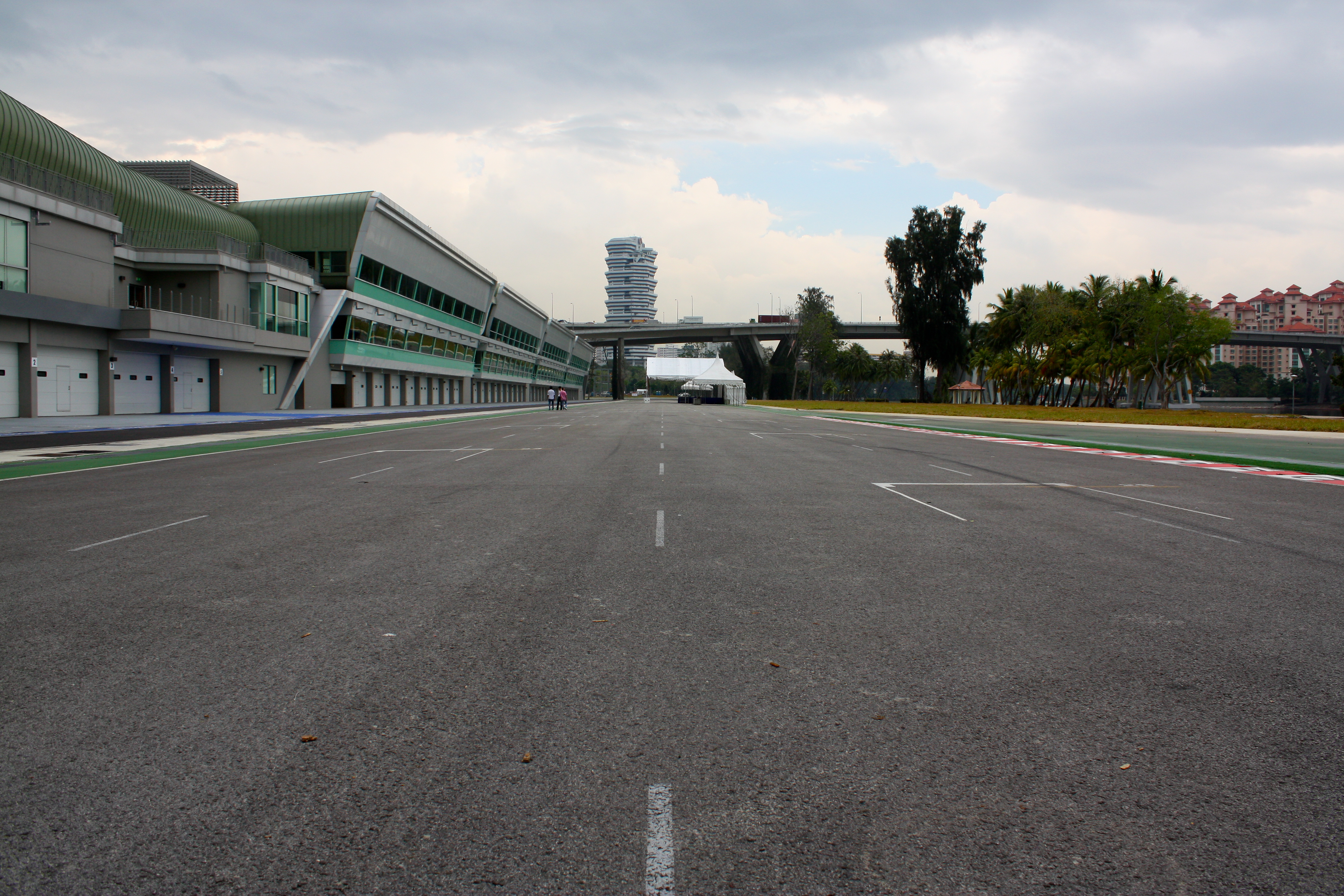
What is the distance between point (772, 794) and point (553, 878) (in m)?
1.00

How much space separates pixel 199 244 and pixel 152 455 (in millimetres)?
28269

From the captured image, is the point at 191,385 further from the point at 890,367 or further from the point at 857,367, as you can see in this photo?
the point at 890,367

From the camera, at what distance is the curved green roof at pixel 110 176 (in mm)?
34406

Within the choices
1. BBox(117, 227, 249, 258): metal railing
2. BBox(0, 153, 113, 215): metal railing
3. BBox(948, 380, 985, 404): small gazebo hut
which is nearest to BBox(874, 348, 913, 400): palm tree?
BBox(948, 380, 985, 404): small gazebo hut

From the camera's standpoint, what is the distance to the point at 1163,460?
1928 cm

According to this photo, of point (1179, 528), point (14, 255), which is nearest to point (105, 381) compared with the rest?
point (14, 255)

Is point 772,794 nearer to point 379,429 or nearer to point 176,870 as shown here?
point 176,870

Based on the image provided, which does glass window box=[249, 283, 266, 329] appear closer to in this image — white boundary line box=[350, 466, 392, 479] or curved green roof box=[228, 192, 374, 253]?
curved green roof box=[228, 192, 374, 253]

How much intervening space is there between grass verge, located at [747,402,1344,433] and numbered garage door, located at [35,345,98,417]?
4529 centimetres

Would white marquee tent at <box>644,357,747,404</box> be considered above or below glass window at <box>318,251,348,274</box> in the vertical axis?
below

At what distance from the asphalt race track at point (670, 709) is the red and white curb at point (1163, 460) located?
7.49 m

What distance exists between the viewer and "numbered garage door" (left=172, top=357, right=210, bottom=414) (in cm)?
3959

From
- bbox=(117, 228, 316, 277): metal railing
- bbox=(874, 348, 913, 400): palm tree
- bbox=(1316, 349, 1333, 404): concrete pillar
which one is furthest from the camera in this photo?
bbox=(874, 348, 913, 400): palm tree

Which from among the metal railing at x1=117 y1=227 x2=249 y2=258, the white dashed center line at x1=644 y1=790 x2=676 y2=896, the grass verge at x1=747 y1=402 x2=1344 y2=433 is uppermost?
the metal railing at x1=117 y1=227 x2=249 y2=258
